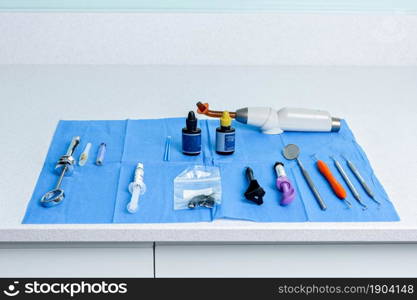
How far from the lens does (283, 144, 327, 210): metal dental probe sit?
1188 mm

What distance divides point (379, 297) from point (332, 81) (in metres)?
0.83

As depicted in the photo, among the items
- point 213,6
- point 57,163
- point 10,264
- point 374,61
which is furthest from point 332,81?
point 10,264

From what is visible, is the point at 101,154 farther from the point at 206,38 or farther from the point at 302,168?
the point at 206,38

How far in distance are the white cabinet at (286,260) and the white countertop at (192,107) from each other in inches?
2.4

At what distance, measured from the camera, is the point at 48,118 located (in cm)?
155

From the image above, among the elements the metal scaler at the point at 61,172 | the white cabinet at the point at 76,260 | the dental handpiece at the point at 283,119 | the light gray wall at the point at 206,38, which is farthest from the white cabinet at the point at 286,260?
the light gray wall at the point at 206,38

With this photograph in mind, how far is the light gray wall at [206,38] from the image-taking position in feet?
6.22

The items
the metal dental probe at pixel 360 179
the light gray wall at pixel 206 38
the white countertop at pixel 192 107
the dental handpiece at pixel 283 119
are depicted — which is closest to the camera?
the white countertop at pixel 192 107

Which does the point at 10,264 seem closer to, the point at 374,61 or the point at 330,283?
the point at 330,283

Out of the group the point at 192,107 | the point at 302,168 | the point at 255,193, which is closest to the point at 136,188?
the point at 255,193

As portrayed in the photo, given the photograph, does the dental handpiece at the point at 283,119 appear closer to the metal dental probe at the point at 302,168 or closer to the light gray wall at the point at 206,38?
the metal dental probe at the point at 302,168

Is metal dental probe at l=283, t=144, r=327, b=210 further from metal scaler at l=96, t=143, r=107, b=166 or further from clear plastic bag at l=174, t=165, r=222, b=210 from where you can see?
metal scaler at l=96, t=143, r=107, b=166

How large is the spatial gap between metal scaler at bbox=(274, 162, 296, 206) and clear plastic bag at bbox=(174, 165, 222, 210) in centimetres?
13

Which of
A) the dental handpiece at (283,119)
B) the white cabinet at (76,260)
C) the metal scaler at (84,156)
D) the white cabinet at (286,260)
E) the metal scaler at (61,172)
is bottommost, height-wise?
the white cabinet at (286,260)
